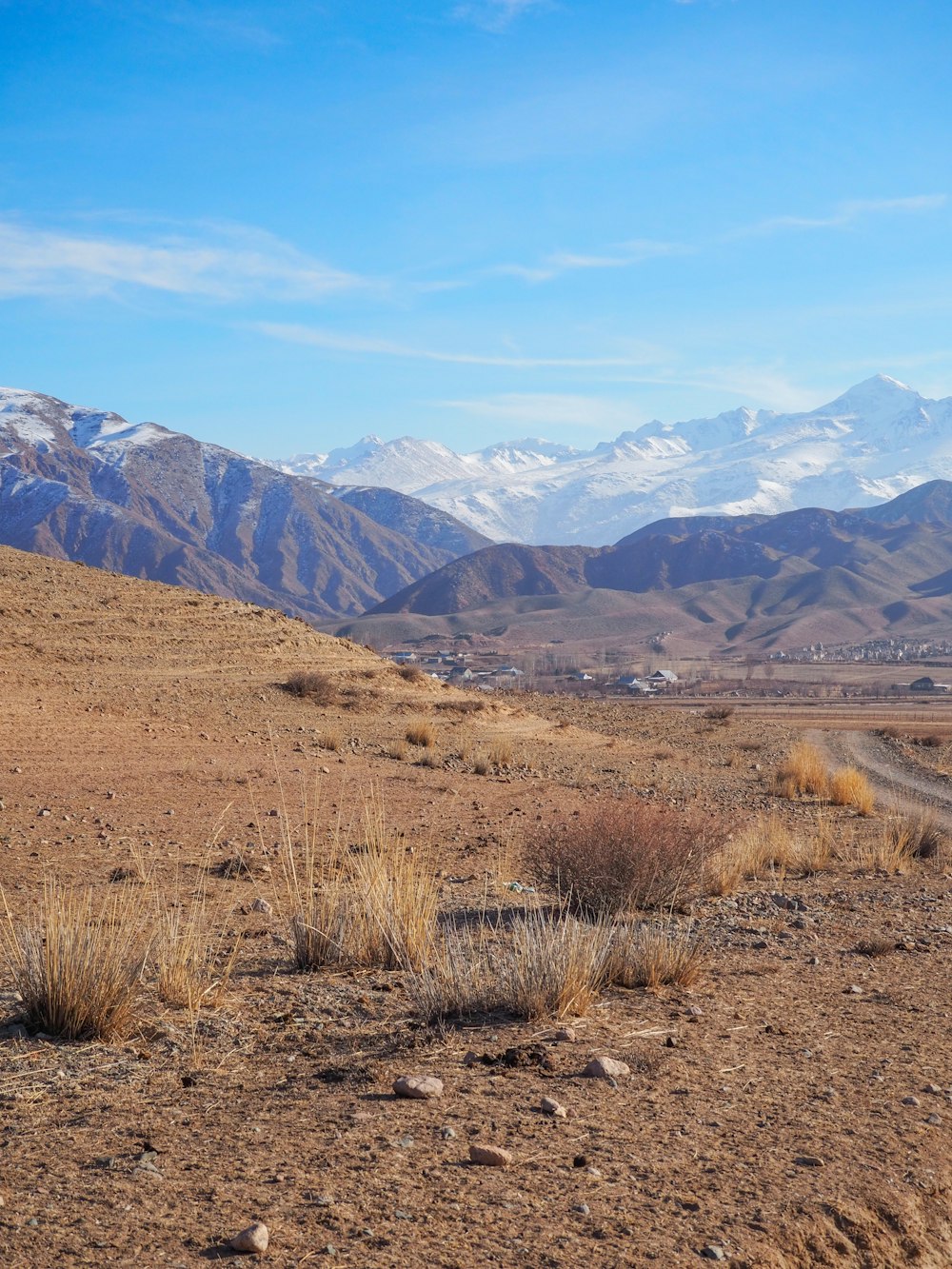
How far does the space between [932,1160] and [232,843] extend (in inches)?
330

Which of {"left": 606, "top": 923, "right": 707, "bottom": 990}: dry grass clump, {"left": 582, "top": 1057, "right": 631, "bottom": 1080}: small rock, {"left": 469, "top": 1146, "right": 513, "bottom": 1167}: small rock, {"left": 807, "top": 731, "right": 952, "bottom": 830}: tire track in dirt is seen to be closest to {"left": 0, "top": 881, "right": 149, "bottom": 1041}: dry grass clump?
{"left": 469, "top": 1146, "right": 513, "bottom": 1167}: small rock

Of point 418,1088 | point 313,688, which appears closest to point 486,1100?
point 418,1088

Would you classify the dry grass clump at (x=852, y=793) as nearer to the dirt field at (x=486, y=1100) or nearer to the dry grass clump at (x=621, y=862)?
the dirt field at (x=486, y=1100)

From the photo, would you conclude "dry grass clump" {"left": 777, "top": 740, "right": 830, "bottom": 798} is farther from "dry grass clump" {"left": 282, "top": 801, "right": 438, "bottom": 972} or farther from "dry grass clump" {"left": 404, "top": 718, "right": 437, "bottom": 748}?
"dry grass clump" {"left": 282, "top": 801, "right": 438, "bottom": 972}

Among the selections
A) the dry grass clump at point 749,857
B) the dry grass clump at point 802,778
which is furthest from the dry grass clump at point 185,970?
the dry grass clump at point 802,778

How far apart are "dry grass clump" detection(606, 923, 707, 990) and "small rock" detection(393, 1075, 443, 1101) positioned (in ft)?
6.84

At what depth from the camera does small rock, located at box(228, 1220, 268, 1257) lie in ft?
12.6

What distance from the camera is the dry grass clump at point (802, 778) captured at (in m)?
21.3

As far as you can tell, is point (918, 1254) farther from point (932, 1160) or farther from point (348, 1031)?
point (348, 1031)

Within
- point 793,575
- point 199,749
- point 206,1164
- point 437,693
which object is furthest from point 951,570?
point 206,1164

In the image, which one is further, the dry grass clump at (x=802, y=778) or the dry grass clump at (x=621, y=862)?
the dry grass clump at (x=802, y=778)

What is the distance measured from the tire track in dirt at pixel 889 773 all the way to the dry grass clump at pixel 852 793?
83 cm

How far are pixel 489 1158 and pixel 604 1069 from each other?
1164 millimetres

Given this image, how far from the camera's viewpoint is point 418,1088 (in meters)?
5.22
